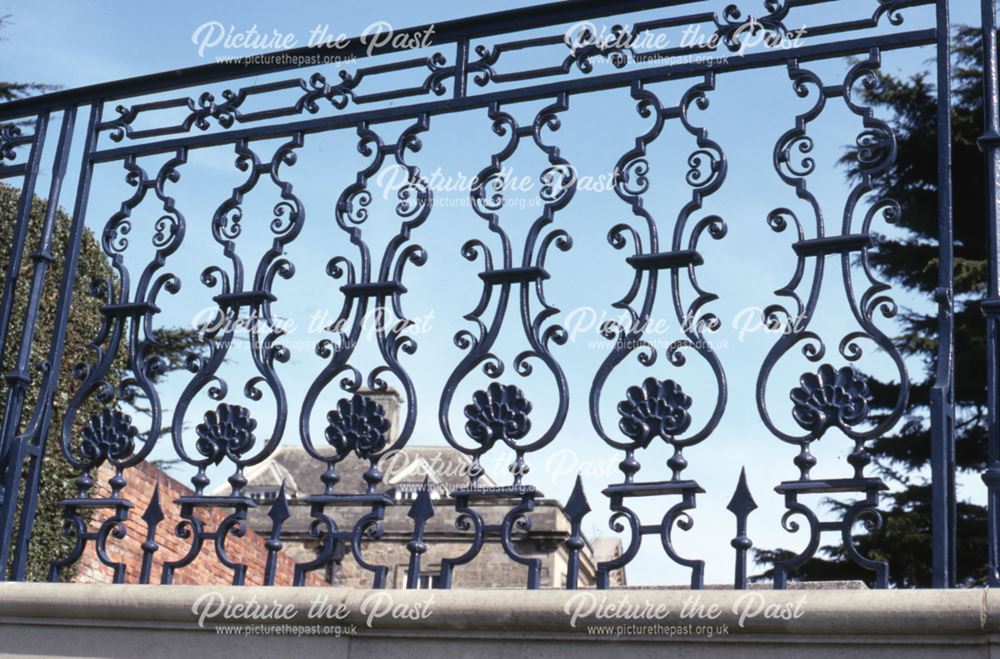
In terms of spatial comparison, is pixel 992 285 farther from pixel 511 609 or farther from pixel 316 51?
pixel 316 51

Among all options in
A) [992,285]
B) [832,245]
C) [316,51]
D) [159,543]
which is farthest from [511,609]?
[159,543]

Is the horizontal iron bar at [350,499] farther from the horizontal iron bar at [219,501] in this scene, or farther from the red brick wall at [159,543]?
the red brick wall at [159,543]

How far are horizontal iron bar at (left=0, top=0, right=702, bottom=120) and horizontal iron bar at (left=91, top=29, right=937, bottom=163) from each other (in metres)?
0.23

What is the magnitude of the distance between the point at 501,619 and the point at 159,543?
290 inches

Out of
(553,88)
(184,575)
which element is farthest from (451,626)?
(184,575)

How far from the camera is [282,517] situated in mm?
3686

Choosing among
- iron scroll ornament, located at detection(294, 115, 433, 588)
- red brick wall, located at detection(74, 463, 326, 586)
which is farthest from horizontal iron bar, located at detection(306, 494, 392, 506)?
red brick wall, located at detection(74, 463, 326, 586)

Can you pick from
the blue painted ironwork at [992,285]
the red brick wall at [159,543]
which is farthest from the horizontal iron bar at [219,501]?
the red brick wall at [159,543]

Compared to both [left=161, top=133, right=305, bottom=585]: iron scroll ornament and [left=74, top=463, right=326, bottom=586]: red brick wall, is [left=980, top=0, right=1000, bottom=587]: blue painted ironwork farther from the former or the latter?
[left=74, top=463, right=326, bottom=586]: red brick wall

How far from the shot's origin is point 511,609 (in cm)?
317

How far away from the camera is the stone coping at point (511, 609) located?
281 centimetres

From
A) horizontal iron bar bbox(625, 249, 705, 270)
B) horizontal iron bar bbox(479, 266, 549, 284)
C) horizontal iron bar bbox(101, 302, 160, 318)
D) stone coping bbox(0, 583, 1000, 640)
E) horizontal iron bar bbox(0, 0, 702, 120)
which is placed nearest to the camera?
stone coping bbox(0, 583, 1000, 640)

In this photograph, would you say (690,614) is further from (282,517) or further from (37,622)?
(37,622)

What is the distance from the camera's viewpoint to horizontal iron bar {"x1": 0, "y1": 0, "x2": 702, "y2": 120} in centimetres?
400
